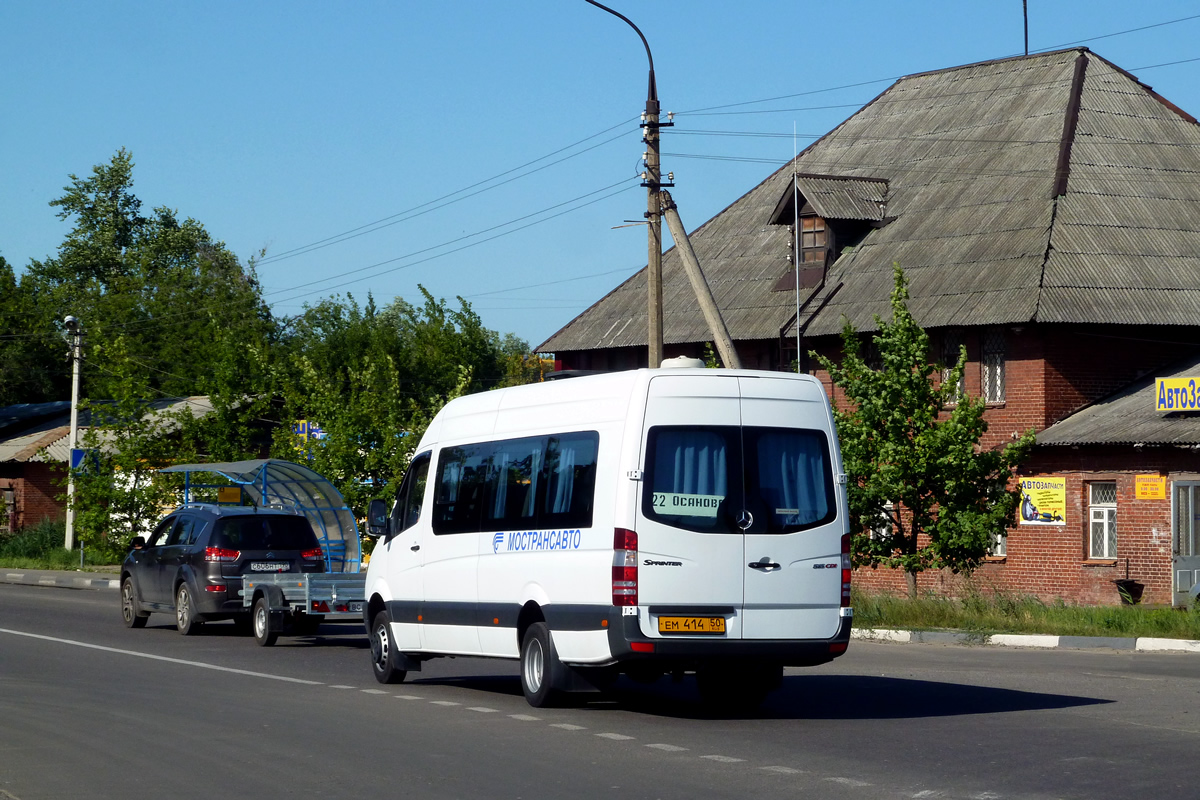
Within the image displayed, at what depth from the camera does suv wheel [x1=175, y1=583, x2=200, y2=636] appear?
70.4ft

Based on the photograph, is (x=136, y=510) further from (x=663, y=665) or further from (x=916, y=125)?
(x=663, y=665)

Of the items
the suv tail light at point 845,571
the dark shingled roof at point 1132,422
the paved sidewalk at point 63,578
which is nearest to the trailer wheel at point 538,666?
the suv tail light at point 845,571

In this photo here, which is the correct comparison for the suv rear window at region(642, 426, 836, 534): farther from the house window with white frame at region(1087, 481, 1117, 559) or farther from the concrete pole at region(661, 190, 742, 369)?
the house window with white frame at region(1087, 481, 1117, 559)

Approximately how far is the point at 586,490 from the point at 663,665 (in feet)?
4.79

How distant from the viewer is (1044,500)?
32.3 metres

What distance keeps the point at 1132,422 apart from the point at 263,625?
723 inches

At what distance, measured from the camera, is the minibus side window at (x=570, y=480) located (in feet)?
39.5

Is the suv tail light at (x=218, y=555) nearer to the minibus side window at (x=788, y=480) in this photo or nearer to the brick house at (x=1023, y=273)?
the minibus side window at (x=788, y=480)

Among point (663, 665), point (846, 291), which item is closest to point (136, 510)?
point (846, 291)

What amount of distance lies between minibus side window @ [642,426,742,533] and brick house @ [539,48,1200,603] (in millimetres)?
18977

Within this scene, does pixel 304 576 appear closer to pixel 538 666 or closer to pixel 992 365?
pixel 538 666

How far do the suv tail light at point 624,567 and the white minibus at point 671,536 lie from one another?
0.4 inches

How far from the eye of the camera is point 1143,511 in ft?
99.6

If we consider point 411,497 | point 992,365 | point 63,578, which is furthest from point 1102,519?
point 63,578
